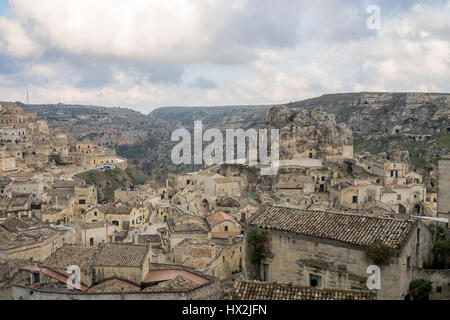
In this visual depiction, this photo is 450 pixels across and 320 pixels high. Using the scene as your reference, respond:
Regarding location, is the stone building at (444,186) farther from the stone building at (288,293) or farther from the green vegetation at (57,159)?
the green vegetation at (57,159)

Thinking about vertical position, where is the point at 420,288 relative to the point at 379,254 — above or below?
below

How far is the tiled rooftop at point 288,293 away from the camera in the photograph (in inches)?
488

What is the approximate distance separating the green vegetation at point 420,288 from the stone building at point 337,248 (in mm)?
238

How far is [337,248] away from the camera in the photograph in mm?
15000

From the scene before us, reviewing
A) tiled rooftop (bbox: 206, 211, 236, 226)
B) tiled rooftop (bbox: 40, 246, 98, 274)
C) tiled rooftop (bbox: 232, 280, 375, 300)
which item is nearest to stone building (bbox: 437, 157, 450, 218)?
tiled rooftop (bbox: 232, 280, 375, 300)

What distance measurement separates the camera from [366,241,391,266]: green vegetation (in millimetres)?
13938

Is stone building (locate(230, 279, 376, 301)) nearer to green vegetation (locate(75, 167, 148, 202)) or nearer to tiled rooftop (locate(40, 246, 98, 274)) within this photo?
tiled rooftop (locate(40, 246, 98, 274))

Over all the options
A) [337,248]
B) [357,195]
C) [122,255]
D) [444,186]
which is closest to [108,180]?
[357,195]

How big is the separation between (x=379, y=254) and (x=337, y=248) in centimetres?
150

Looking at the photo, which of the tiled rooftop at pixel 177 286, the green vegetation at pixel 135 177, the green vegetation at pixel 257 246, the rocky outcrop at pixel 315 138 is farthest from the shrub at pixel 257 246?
the green vegetation at pixel 135 177

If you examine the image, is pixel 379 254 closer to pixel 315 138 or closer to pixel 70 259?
pixel 70 259
